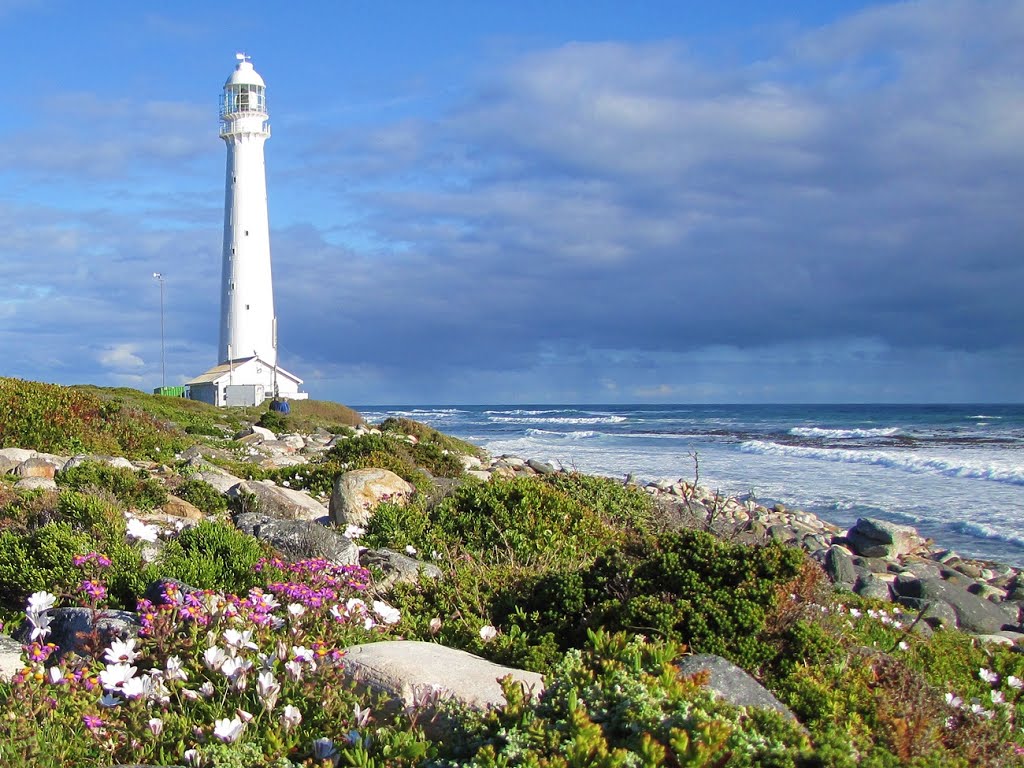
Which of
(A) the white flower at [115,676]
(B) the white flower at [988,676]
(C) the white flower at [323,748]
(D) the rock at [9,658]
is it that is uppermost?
(A) the white flower at [115,676]

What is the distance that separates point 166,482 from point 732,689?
26.6 feet

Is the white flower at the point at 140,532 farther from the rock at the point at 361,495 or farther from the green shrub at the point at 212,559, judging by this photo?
the rock at the point at 361,495

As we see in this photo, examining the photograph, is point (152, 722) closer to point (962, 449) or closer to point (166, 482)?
point (166, 482)

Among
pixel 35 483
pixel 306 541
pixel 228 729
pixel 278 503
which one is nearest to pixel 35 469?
pixel 35 483

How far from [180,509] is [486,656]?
17.3 ft

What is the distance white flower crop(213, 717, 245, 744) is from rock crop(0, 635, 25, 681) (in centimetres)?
143

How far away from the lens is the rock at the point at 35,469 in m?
11.0

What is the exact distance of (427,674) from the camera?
4.28 m

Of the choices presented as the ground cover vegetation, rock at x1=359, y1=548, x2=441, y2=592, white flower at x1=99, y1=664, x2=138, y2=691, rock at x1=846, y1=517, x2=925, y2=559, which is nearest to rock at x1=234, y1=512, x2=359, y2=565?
rock at x1=359, y1=548, x2=441, y2=592

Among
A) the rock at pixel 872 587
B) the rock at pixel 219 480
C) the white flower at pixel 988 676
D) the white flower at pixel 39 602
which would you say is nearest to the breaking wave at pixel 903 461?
the rock at pixel 872 587

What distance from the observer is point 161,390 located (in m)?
52.4

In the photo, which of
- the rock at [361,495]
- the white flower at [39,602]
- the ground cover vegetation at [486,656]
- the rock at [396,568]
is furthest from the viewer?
the rock at [361,495]

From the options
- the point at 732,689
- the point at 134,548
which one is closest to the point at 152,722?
the point at 732,689

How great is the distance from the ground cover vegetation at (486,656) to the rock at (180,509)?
1.47 meters
